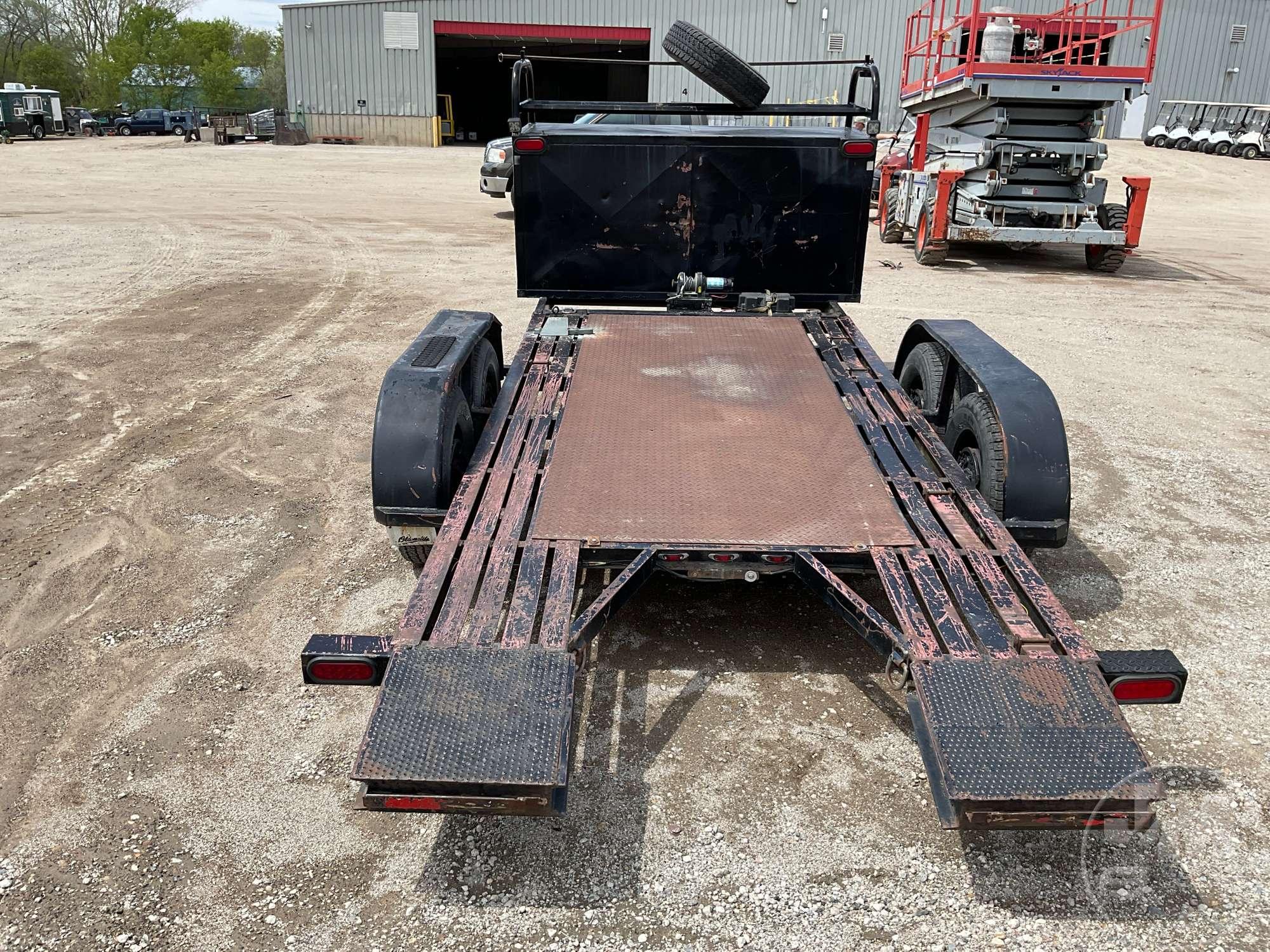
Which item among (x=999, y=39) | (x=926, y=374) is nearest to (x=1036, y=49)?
(x=999, y=39)

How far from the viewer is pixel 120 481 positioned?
5297 mm

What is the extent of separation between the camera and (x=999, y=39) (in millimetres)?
12031

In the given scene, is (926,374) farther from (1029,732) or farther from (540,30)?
(540,30)

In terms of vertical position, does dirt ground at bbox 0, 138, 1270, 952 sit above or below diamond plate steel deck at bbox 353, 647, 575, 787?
below

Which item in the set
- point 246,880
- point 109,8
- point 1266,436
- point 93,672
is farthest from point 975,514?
point 109,8

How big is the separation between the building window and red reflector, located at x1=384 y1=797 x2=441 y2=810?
37.3m

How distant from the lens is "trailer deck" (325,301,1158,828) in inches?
95.4

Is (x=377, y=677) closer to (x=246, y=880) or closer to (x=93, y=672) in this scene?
(x=246, y=880)

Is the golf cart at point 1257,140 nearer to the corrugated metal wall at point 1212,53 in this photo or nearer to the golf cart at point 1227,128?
the golf cart at point 1227,128

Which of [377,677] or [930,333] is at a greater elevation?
[930,333]

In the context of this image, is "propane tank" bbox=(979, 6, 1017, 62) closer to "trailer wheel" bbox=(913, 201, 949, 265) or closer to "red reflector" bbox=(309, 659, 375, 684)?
"trailer wheel" bbox=(913, 201, 949, 265)

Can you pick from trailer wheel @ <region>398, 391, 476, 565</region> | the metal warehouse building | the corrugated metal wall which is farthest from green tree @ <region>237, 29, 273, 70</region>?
trailer wheel @ <region>398, 391, 476, 565</region>

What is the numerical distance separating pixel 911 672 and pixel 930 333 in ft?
8.95

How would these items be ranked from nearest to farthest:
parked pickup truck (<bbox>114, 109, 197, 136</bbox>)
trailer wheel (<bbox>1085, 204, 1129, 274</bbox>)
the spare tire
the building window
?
1. the spare tire
2. trailer wheel (<bbox>1085, 204, 1129, 274</bbox>)
3. the building window
4. parked pickup truck (<bbox>114, 109, 197, 136</bbox>)
